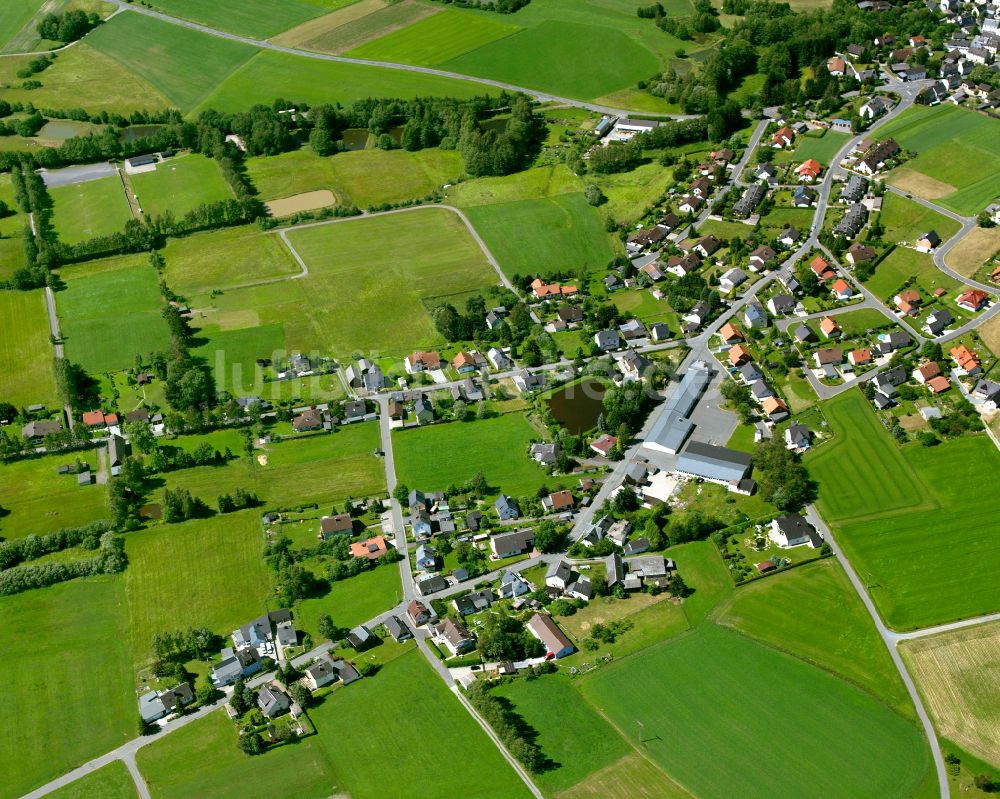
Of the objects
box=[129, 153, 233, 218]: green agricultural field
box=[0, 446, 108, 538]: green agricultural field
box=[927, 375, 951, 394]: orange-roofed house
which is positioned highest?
box=[129, 153, 233, 218]: green agricultural field

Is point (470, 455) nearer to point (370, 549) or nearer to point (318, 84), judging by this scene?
point (370, 549)

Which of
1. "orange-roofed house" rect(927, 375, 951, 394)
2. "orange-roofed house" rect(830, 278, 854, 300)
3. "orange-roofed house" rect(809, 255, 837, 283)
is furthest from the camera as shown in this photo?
"orange-roofed house" rect(809, 255, 837, 283)

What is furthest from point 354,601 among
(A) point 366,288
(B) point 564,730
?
(A) point 366,288

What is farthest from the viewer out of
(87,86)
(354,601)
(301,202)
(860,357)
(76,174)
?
(87,86)

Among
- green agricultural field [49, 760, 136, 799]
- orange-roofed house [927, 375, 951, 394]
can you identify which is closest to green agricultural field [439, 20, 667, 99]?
orange-roofed house [927, 375, 951, 394]

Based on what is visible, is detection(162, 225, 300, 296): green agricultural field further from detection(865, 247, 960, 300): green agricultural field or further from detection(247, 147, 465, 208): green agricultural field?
detection(865, 247, 960, 300): green agricultural field

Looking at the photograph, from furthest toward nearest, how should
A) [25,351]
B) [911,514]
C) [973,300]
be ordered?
1. [25,351]
2. [973,300]
3. [911,514]

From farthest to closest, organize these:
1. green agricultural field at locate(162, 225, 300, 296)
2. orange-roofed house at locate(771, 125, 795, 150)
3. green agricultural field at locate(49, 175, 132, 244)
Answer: orange-roofed house at locate(771, 125, 795, 150)
green agricultural field at locate(49, 175, 132, 244)
green agricultural field at locate(162, 225, 300, 296)
